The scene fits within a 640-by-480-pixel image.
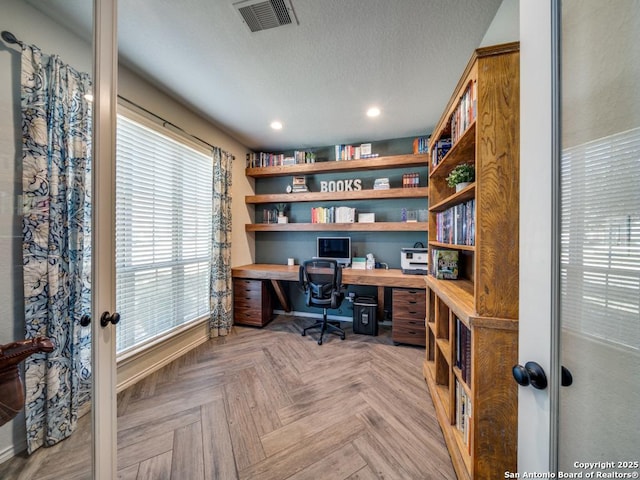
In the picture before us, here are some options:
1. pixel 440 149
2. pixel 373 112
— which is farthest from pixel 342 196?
pixel 440 149

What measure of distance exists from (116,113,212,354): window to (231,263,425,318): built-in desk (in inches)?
23.6

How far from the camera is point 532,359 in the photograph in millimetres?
620

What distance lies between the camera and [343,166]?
3283 mm

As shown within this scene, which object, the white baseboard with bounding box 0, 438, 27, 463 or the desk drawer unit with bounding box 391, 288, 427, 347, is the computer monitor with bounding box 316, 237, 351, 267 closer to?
the desk drawer unit with bounding box 391, 288, 427, 347

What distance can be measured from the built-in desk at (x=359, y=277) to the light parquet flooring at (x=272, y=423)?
77 centimetres

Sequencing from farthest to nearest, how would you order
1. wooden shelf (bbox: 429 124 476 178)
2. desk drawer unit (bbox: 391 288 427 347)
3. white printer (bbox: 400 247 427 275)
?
1. white printer (bbox: 400 247 427 275)
2. desk drawer unit (bbox: 391 288 427 347)
3. wooden shelf (bbox: 429 124 476 178)

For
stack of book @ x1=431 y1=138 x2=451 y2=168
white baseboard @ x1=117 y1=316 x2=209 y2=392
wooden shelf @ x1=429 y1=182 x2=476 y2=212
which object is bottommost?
white baseboard @ x1=117 y1=316 x2=209 y2=392

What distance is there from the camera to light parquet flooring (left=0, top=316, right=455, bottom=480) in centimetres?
126

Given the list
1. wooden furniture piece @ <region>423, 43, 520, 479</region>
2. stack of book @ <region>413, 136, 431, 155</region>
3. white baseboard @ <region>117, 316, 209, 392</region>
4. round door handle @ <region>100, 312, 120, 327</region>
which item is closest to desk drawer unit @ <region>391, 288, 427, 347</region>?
wooden furniture piece @ <region>423, 43, 520, 479</region>

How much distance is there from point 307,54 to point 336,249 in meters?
2.36

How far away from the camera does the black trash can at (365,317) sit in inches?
119

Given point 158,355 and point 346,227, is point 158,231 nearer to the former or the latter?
point 158,355

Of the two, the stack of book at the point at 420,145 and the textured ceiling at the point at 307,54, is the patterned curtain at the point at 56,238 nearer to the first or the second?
the textured ceiling at the point at 307,54

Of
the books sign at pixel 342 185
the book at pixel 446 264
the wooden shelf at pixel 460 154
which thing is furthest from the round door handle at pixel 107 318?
the books sign at pixel 342 185
